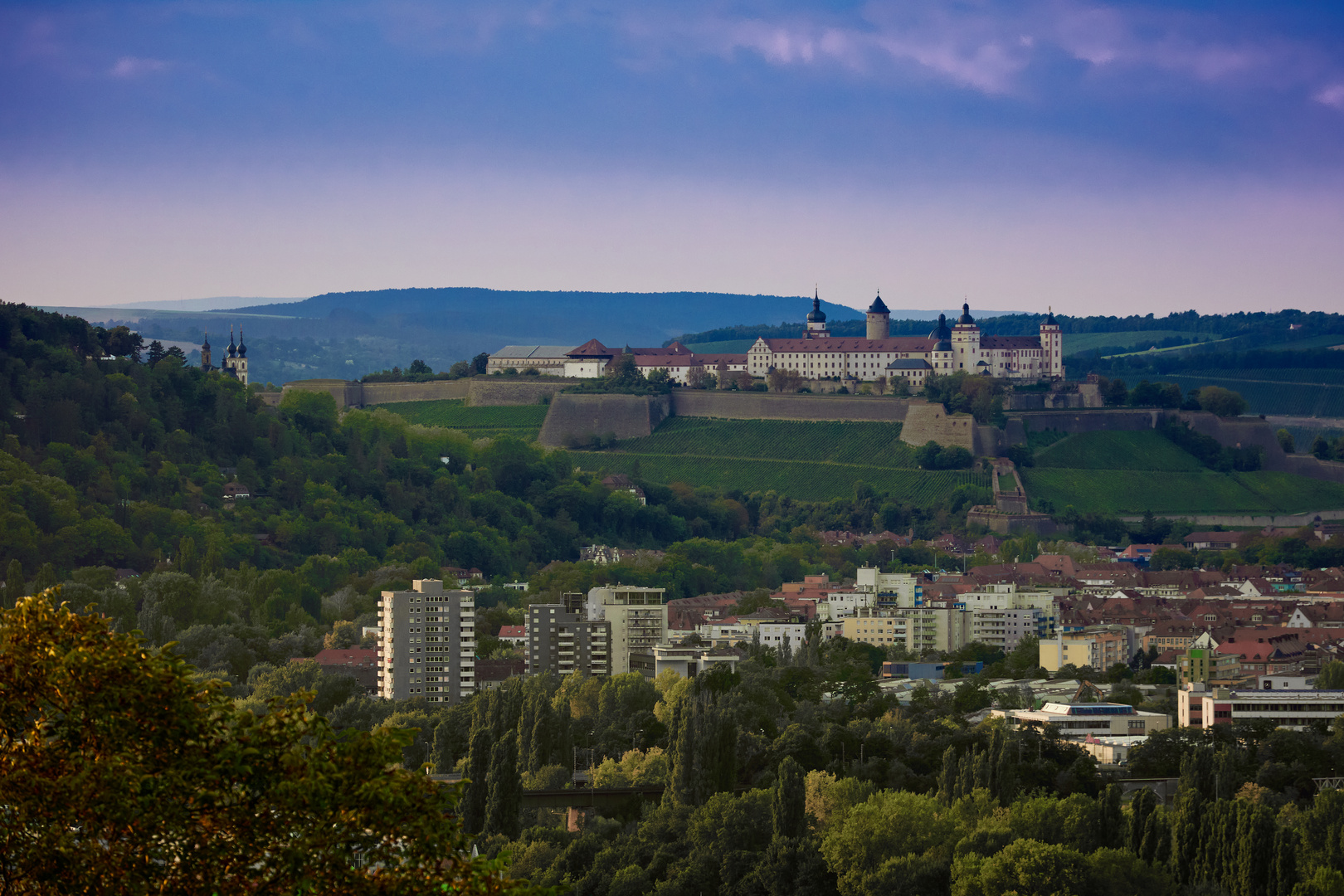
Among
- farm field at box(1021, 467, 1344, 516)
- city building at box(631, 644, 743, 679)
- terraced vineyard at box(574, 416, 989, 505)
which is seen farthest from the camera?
terraced vineyard at box(574, 416, 989, 505)

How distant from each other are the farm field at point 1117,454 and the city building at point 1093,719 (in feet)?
192

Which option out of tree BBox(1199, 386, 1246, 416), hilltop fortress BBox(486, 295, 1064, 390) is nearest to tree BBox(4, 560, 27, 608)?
hilltop fortress BBox(486, 295, 1064, 390)

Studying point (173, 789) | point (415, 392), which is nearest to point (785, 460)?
point (415, 392)

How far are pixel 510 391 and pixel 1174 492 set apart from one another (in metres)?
37.3

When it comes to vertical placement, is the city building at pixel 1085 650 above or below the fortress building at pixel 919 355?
below

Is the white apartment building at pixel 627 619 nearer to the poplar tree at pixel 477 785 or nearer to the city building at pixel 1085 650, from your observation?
the city building at pixel 1085 650

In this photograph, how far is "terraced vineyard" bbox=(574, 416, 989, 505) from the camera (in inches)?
3935

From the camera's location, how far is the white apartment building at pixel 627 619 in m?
57.5

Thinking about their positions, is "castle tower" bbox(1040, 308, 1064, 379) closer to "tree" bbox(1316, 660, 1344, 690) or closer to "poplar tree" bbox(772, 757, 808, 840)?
"tree" bbox(1316, 660, 1344, 690)

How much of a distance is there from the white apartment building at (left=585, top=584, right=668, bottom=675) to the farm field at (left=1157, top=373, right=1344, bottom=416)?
271 ft

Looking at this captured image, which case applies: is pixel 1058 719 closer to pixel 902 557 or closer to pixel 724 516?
pixel 902 557

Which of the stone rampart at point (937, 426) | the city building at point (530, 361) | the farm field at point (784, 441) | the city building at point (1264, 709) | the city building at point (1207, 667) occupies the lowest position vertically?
the city building at point (1207, 667)

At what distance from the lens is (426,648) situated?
51844mm

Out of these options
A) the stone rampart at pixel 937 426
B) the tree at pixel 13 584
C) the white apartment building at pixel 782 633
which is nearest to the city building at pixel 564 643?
the white apartment building at pixel 782 633
